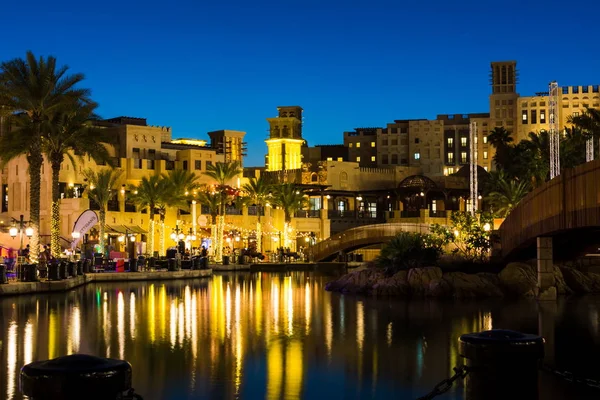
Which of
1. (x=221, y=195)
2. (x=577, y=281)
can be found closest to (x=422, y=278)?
(x=577, y=281)

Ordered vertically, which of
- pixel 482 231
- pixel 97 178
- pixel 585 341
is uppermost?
pixel 97 178

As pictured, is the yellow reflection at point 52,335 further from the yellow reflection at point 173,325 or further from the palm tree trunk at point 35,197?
the palm tree trunk at point 35,197

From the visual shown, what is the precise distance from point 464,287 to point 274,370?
2130 cm

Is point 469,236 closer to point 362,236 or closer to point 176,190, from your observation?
point 362,236

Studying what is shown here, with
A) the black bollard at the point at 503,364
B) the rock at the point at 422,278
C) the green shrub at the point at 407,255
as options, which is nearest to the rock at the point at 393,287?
the rock at the point at 422,278

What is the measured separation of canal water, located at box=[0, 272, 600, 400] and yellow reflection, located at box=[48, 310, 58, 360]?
26 millimetres

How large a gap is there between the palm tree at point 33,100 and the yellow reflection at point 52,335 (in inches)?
593

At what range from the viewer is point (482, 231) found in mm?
42281

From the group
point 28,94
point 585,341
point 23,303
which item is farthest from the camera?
point 28,94

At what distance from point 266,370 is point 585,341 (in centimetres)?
847

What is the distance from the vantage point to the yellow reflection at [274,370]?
43.9 ft

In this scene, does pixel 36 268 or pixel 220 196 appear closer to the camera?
pixel 36 268

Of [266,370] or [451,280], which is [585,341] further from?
[451,280]

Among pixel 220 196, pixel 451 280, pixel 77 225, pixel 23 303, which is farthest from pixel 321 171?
pixel 23 303
